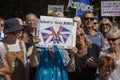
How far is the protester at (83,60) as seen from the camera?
21.8 ft

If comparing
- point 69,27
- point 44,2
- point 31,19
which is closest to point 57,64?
point 69,27

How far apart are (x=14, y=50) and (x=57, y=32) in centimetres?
70

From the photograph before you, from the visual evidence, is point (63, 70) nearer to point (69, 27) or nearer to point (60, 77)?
point (60, 77)

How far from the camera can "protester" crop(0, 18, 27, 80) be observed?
5.96 meters

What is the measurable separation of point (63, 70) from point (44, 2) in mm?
10383

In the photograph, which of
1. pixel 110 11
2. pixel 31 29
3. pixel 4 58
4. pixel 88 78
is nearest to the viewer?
pixel 4 58

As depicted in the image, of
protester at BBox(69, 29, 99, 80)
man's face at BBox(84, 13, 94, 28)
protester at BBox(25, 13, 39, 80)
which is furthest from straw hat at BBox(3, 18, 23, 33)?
man's face at BBox(84, 13, 94, 28)

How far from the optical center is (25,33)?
702 centimetres

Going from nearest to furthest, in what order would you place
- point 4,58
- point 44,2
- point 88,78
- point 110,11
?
point 4,58 → point 88,78 → point 110,11 → point 44,2

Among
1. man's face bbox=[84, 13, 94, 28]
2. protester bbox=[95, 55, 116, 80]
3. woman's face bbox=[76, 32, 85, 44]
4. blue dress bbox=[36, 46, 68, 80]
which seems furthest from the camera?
man's face bbox=[84, 13, 94, 28]

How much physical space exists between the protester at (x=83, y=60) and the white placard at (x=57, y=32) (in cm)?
44

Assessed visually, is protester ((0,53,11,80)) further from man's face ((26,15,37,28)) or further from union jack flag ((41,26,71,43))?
man's face ((26,15,37,28))

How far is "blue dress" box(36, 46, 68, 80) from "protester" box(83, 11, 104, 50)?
3.88 feet

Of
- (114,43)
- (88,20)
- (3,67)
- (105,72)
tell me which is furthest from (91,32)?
(3,67)
